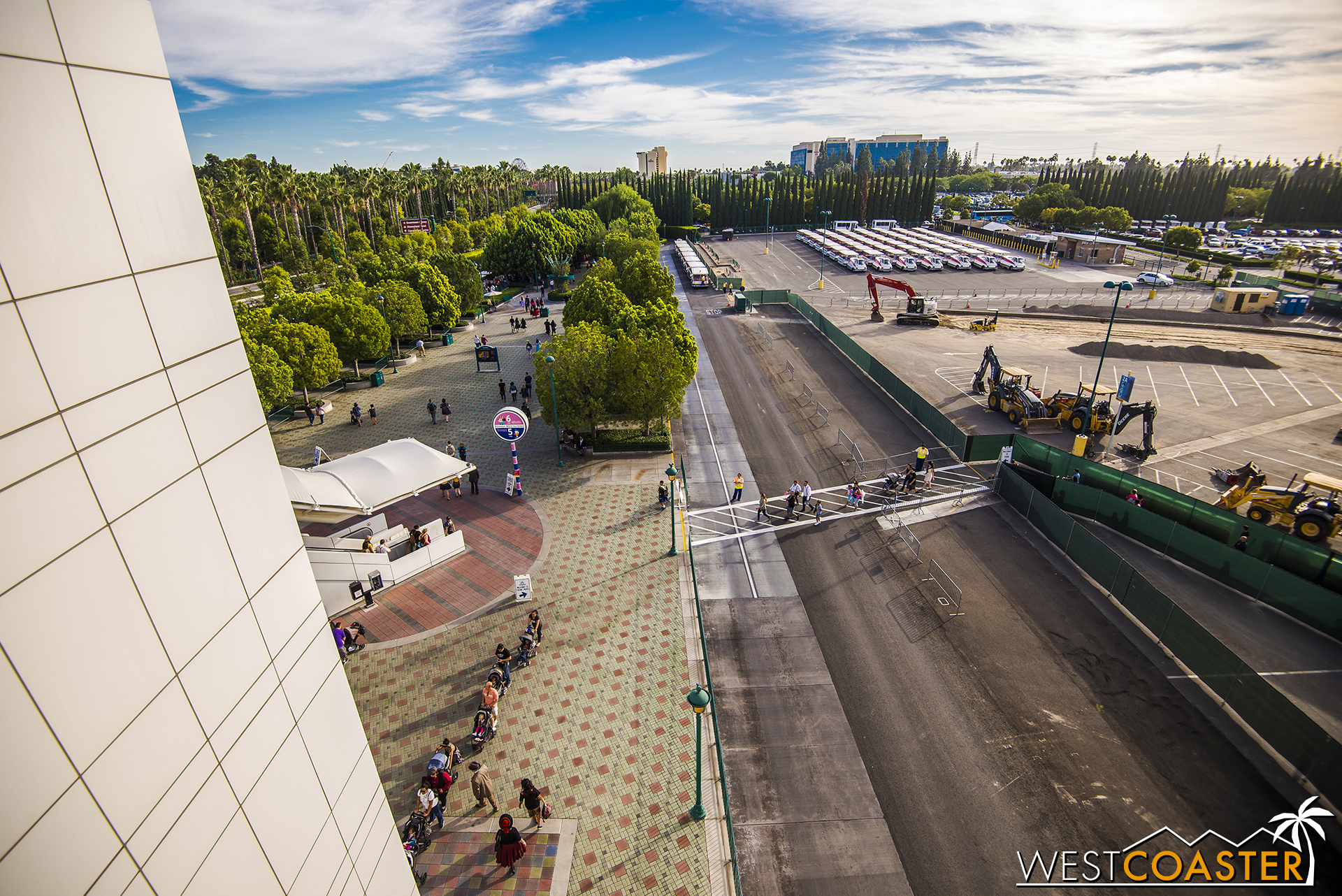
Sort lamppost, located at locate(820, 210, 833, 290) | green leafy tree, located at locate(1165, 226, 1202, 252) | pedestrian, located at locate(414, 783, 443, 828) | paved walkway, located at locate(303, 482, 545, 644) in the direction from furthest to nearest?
green leafy tree, located at locate(1165, 226, 1202, 252) → lamppost, located at locate(820, 210, 833, 290) → paved walkway, located at locate(303, 482, 545, 644) → pedestrian, located at locate(414, 783, 443, 828)

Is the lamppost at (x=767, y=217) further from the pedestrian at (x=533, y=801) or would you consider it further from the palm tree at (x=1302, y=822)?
the pedestrian at (x=533, y=801)

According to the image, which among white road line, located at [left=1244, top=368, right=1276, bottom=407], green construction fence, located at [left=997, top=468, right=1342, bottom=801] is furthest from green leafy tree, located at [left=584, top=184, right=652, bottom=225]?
green construction fence, located at [left=997, top=468, right=1342, bottom=801]

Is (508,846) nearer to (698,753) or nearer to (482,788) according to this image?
(482,788)

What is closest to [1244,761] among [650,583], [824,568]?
[824,568]

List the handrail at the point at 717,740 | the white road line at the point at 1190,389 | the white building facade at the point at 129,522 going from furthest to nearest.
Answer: the white road line at the point at 1190,389
the handrail at the point at 717,740
the white building facade at the point at 129,522

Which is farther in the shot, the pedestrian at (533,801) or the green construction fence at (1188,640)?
the green construction fence at (1188,640)

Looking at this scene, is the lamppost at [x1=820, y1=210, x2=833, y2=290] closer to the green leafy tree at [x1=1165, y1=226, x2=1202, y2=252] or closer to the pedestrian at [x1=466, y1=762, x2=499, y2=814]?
the green leafy tree at [x1=1165, y1=226, x2=1202, y2=252]

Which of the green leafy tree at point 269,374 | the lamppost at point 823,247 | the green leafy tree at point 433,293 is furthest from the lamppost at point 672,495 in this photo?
the lamppost at point 823,247
